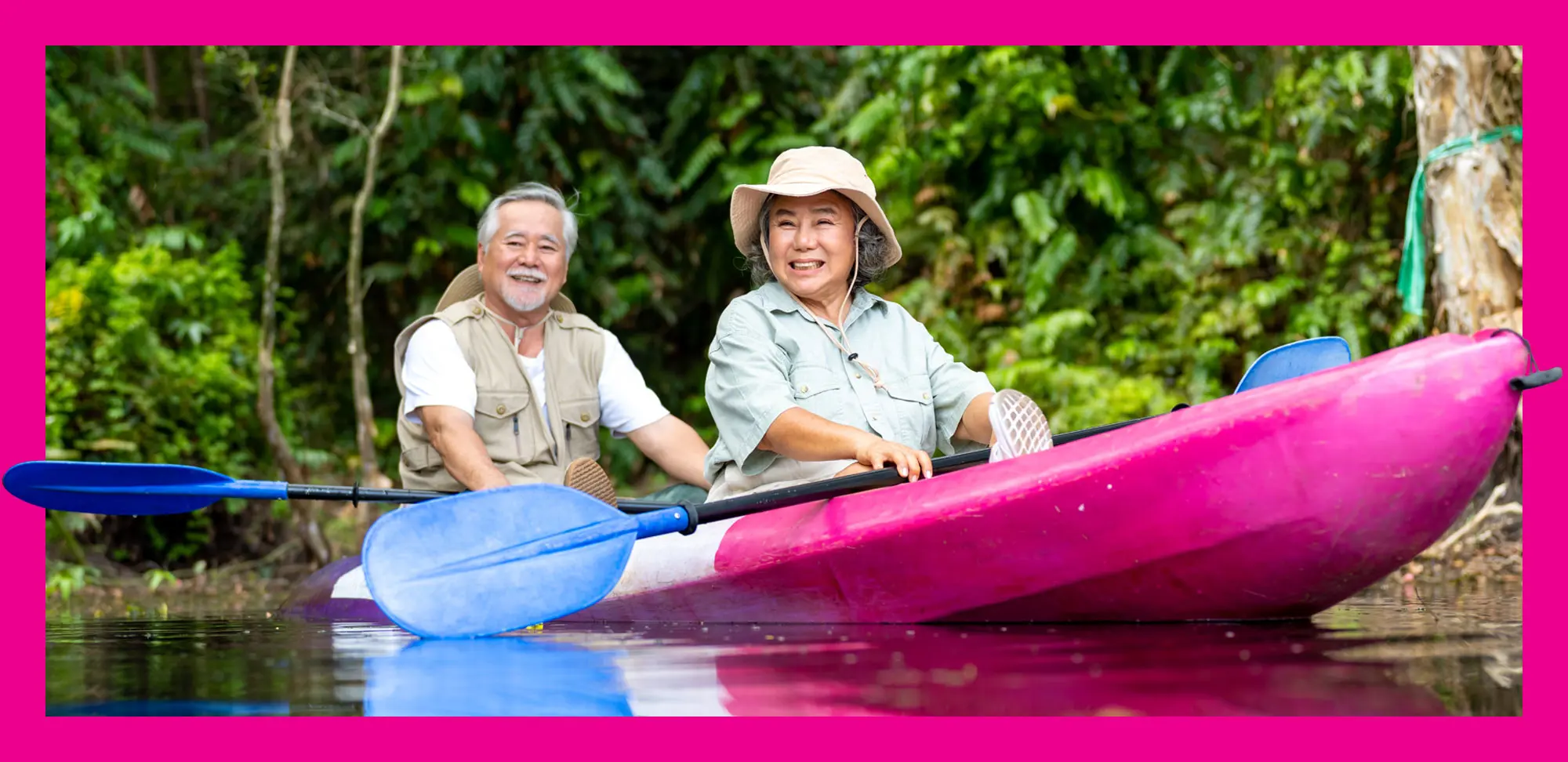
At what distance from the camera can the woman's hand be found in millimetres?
3092

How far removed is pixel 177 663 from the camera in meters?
2.73

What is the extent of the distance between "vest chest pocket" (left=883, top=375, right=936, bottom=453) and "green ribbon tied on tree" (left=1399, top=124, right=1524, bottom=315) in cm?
237

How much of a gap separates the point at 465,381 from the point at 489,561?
1.10m

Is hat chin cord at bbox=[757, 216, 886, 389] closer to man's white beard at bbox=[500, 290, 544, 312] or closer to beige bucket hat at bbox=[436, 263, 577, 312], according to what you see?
man's white beard at bbox=[500, 290, 544, 312]

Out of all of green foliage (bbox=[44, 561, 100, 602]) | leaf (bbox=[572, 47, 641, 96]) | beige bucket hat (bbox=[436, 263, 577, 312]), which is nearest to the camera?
beige bucket hat (bbox=[436, 263, 577, 312])

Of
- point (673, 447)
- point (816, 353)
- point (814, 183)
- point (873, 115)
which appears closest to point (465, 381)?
point (673, 447)

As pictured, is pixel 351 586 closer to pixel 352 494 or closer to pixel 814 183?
pixel 352 494

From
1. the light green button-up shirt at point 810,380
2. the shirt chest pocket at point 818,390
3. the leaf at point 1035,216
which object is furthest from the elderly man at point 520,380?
the leaf at point 1035,216

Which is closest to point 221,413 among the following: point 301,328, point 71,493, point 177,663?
point 301,328

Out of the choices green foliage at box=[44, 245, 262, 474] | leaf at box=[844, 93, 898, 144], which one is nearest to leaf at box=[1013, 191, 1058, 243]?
leaf at box=[844, 93, 898, 144]

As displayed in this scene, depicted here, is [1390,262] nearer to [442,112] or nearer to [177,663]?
[442,112]

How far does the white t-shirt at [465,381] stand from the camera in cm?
414

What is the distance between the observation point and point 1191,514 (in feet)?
9.09

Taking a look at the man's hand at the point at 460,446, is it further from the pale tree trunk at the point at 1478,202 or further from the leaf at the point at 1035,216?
the leaf at the point at 1035,216
